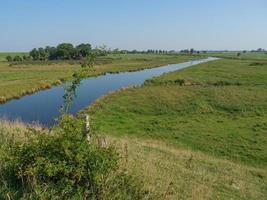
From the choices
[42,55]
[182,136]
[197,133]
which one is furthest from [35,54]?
[182,136]

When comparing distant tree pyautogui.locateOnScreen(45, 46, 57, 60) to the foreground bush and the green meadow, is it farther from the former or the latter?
the foreground bush

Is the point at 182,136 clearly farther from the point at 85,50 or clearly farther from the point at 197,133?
the point at 85,50

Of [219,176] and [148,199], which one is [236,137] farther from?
[148,199]

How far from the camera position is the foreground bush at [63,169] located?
20.3 feet

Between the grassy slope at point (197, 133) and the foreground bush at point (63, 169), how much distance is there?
2.35ft

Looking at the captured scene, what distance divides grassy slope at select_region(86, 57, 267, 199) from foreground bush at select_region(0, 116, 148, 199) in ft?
2.35

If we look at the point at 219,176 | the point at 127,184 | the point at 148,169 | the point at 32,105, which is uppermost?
the point at 127,184

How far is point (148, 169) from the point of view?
9523 millimetres

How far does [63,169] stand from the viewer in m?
6.23

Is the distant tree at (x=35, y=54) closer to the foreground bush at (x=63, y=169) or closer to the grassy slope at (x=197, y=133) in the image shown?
the grassy slope at (x=197, y=133)

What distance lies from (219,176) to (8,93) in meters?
37.1

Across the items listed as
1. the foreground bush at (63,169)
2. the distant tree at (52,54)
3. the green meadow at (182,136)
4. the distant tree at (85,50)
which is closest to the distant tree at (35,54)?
the distant tree at (52,54)

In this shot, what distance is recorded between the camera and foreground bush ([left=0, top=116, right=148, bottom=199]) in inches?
243

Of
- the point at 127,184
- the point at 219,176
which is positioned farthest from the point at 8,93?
the point at 127,184
